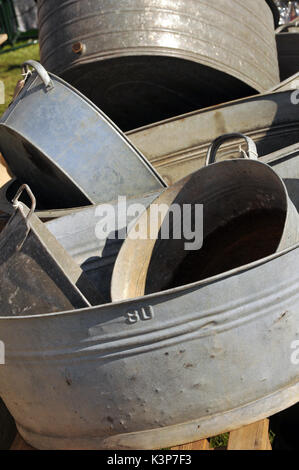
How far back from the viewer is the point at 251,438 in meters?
1.45

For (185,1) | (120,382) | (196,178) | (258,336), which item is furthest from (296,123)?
(120,382)

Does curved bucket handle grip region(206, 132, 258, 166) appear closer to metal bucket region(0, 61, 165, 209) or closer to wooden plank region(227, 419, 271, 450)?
metal bucket region(0, 61, 165, 209)

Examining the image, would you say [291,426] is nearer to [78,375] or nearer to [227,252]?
[227,252]

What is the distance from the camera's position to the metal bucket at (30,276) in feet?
4.63

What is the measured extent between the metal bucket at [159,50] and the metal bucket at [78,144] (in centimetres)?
31

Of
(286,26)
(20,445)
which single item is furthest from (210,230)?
(286,26)

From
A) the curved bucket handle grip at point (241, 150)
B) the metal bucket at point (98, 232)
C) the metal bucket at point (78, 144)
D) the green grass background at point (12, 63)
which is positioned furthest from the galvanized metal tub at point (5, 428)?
the green grass background at point (12, 63)

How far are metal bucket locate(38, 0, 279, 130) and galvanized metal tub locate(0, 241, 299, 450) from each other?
1.08 m

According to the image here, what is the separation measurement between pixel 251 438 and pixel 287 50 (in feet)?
6.54

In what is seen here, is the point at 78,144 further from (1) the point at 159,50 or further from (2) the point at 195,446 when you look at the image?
(2) the point at 195,446

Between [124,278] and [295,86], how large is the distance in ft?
3.46

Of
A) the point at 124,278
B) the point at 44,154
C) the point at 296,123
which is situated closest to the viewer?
the point at 124,278

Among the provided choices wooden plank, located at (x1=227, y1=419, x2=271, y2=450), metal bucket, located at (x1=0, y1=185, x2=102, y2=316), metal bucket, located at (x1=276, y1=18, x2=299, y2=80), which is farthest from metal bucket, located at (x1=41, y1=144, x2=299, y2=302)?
metal bucket, located at (x1=276, y1=18, x2=299, y2=80)
